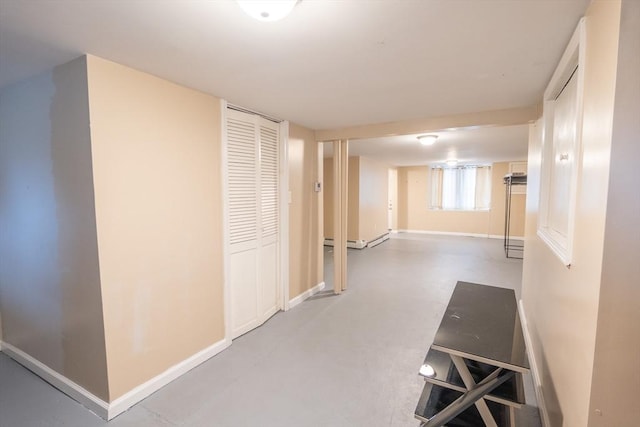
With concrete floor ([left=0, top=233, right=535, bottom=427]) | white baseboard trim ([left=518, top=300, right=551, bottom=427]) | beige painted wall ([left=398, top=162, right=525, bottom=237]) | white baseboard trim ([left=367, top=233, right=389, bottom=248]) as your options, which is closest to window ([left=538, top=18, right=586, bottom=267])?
white baseboard trim ([left=518, top=300, right=551, bottom=427])

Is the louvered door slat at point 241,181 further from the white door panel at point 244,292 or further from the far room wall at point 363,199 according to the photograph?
the far room wall at point 363,199

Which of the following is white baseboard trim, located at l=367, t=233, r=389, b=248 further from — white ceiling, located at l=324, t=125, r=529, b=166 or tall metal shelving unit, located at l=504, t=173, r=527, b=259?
tall metal shelving unit, located at l=504, t=173, r=527, b=259

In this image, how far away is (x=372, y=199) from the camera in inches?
282

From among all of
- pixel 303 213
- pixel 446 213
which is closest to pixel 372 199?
pixel 446 213

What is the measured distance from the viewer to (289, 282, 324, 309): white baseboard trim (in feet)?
11.2

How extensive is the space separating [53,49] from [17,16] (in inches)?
12.4

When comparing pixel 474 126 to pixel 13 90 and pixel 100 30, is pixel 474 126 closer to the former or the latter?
pixel 100 30

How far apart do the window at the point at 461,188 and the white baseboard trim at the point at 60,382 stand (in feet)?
28.1

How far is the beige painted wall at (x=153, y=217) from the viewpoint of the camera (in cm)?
170

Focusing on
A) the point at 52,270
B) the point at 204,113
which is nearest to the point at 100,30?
the point at 204,113

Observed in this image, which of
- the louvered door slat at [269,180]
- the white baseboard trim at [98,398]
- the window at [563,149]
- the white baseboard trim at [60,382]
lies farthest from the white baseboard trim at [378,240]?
the white baseboard trim at [60,382]

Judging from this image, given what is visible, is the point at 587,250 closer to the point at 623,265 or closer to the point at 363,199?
the point at 623,265

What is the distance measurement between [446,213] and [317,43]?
26.7ft

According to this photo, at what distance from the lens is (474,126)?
9.06 ft
